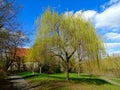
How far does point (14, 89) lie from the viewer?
19.9 m

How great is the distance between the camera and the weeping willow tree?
76.0ft

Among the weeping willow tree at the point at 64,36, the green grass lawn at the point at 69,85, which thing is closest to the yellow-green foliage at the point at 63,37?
the weeping willow tree at the point at 64,36

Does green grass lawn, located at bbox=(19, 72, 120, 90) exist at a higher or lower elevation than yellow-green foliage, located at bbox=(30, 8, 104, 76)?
lower

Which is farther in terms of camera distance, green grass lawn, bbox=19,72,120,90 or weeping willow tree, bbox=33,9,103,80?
weeping willow tree, bbox=33,9,103,80

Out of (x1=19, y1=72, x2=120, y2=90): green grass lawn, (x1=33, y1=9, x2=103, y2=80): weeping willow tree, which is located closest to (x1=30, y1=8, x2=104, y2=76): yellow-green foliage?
(x1=33, y1=9, x2=103, y2=80): weeping willow tree

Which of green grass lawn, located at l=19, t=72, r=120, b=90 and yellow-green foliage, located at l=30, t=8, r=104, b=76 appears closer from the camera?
→ green grass lawn, located at l=19, t=72, r=120, b=90

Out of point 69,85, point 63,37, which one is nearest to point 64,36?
point 63,37

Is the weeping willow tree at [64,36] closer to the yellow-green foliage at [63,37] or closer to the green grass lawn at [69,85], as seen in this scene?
the yellow-green foliage at [63,37]

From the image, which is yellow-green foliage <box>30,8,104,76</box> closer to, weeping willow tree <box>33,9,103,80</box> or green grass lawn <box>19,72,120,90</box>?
weeping willow tree <box>33,9,103,80</box>

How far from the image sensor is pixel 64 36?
23.9m

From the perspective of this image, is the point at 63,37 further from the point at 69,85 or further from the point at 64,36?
the point at 69,85

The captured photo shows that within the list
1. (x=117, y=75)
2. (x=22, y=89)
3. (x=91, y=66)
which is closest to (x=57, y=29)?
(x=91, y=66)

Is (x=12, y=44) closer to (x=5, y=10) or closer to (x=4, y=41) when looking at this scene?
(x=4, y=41)

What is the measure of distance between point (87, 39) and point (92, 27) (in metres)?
1.52
